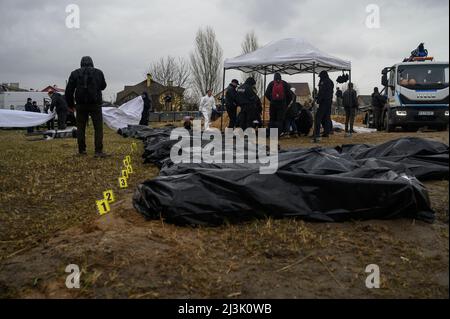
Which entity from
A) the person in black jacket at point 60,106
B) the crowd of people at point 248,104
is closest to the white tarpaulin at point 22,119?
the crowd of people at point 248,104

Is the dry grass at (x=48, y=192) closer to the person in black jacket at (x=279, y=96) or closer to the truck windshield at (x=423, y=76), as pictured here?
the person in black jacket at (x=279, y=96)

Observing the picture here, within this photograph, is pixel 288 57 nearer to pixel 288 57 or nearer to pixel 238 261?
pixel 288 57

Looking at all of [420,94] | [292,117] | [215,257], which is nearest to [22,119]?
[292,117]

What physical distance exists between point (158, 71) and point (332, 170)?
173 feet

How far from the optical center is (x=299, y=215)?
11.5 feet

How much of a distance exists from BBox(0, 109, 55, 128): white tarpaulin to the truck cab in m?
13.5

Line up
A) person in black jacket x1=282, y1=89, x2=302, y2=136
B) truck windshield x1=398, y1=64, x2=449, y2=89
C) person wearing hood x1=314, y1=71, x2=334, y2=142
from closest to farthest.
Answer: person wearing hood x1=314, y1=71, x2=334, y2=142 → truck windshield x1=398, y1=64, x2=449, y2=89 → person in black jacket x1=282, y1=89, x2=302, y2=136

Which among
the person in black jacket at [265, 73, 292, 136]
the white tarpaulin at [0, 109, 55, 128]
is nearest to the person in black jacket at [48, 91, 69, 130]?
the white tarpaulin at [0, 109, 55, 128]

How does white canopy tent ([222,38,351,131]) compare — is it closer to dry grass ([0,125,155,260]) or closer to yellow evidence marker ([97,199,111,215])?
dry grass ([0,125,155,260])

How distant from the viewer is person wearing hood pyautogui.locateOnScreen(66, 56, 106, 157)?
7.64m

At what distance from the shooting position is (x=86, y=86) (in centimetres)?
761

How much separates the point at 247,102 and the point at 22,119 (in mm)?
10781
